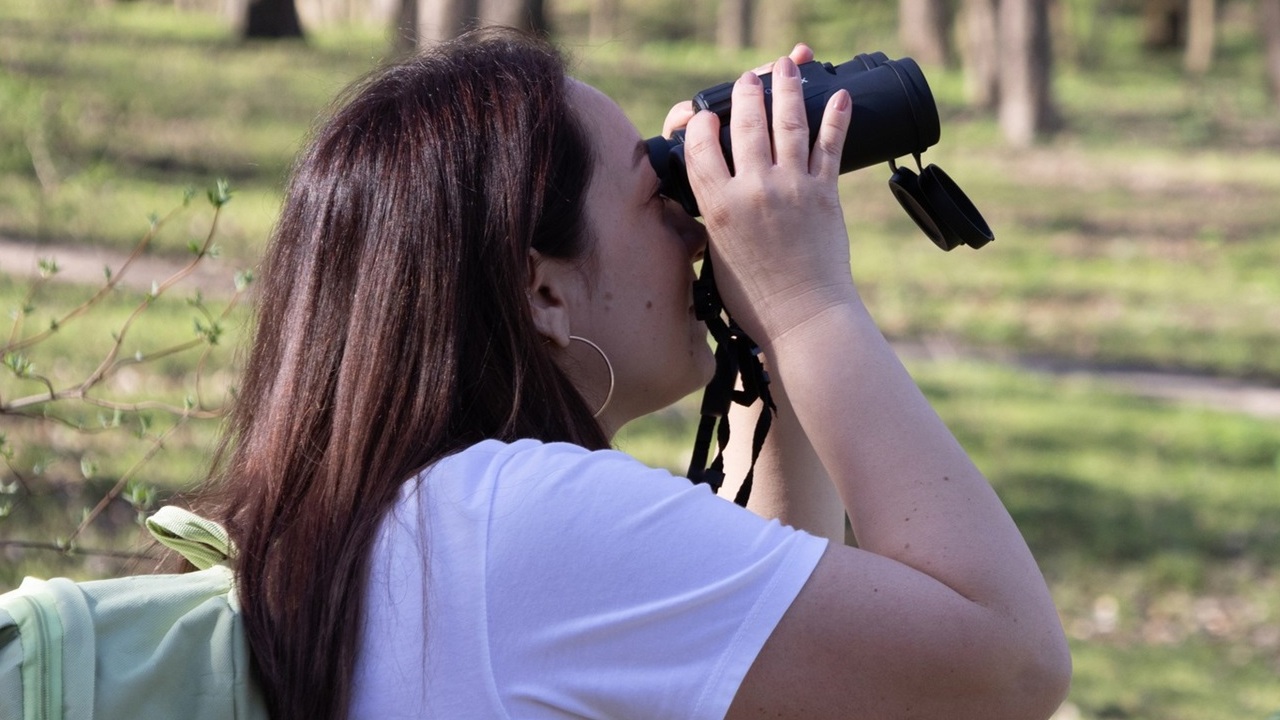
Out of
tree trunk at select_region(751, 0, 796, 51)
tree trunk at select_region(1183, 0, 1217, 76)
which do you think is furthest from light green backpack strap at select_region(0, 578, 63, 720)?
tree trunk at select_region(751, 0, 796, 51)

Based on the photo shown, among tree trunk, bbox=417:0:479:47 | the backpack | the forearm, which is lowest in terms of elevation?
tree trunk, bbox=417:0:479:47

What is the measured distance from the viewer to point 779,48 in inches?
986

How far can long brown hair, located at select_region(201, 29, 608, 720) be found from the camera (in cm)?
145

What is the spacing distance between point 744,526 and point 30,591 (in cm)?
62

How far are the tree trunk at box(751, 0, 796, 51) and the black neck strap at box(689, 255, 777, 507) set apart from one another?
2690cm

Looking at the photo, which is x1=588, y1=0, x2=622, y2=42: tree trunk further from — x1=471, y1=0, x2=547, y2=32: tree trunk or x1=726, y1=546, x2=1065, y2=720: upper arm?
x1=726, y1=546, x2=1065, y2=720: upper arm

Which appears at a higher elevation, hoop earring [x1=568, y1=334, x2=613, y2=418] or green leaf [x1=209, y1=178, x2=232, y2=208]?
green leaf [x1=209, y1=178, x2=232, y2=208]

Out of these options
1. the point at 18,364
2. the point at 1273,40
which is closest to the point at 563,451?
the point at 18,364

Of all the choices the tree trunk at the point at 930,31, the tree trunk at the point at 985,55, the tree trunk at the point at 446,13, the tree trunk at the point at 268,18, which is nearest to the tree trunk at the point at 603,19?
the tree trunk at the point at 930,31

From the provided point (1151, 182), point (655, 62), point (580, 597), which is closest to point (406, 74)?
point (580, 597)

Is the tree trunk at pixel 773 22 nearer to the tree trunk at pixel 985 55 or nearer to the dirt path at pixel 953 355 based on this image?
the tree trunk at pixel 985 55

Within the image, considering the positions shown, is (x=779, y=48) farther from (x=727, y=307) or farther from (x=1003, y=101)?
(x=727, y=307)

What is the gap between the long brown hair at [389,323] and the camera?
1.45 meters

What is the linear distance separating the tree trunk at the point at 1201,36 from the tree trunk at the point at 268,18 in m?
16.3
